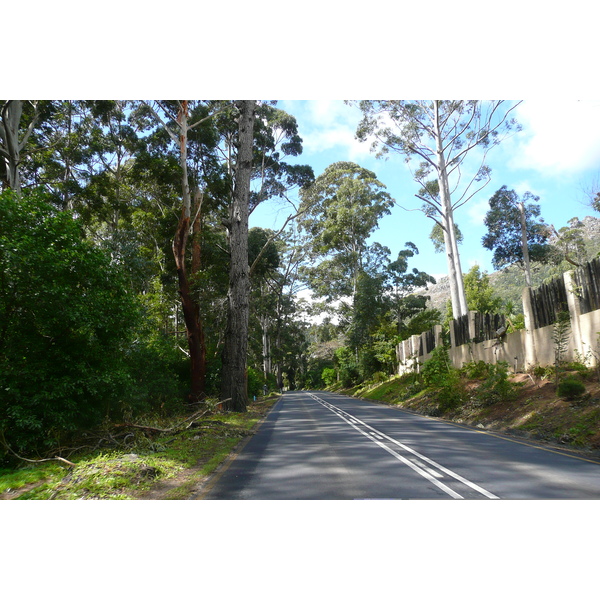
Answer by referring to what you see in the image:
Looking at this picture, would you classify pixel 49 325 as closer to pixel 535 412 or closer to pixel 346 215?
pixel 535 412

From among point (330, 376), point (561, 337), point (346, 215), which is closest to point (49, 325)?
point (561, 337)

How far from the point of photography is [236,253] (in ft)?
63.1

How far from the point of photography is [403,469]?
7340 millimetres

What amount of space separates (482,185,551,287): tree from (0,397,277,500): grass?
31.7 metres

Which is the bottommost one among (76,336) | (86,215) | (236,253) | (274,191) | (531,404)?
(531,404)

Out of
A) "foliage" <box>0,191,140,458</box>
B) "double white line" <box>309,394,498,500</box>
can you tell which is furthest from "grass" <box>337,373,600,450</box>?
"foliage" <box>0,191,140,458</box>

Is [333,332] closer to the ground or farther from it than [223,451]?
farther from it

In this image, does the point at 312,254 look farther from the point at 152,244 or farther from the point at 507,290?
the point at 507,290

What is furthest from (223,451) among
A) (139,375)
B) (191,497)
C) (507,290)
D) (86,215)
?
(507,290)

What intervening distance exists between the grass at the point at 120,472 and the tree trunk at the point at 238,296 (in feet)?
28.4

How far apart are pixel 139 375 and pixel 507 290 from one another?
2827 inches

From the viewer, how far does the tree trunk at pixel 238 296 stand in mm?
18906

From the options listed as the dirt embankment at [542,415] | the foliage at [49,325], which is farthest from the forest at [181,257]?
the dirt embankment at [542,415]

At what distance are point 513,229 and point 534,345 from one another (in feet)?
73.7
